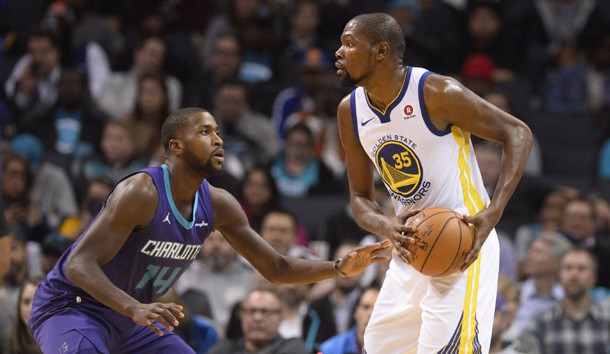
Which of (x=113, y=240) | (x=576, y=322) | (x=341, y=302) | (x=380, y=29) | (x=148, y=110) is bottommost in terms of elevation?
(x=576, y=322)

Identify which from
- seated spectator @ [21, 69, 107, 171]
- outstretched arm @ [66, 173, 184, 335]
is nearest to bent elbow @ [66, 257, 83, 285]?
outstretched arm @ [66, 173, 184, 335]

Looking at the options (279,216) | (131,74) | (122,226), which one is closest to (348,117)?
(122,226)

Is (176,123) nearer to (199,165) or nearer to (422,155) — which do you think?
(199,165)

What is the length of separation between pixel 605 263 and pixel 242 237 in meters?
5.10

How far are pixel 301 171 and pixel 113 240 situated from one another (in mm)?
5873

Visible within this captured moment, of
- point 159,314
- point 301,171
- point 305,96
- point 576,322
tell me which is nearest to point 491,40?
point 305,96

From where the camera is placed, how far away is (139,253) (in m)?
5.59

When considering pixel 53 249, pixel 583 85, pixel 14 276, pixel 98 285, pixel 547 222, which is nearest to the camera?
pixel 98 285

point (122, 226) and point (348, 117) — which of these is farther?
point (348, 117)

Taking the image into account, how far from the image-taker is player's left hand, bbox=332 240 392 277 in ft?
19.2

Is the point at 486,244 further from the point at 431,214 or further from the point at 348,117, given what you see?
the point at 348,117

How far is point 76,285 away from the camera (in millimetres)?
5570

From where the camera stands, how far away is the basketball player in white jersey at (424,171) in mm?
5492

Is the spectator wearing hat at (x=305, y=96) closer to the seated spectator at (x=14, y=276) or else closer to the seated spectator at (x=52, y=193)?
the seated spectator at (x=52, y=193)
